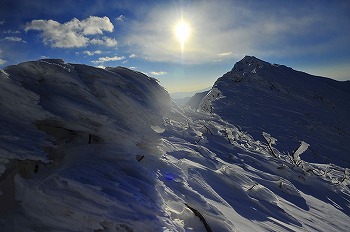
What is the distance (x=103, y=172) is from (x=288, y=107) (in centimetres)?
2365

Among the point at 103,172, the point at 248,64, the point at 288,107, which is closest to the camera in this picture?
the point at 103,172

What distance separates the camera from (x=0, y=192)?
2.46 meters

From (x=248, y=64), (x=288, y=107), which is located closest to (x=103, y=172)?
(x=288, y=107)

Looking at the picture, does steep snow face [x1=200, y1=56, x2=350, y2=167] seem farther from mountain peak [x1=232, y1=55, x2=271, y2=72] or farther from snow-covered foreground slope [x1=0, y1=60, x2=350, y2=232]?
snow-covered foreground slope [x1=0, y1=60, x2=350, y2=232]

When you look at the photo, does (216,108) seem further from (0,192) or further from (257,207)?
(0,192)

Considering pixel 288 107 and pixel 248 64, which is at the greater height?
pixel 248 64

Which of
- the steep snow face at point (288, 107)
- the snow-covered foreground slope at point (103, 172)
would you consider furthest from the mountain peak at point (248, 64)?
the snow-covered foreground slope at point (103, 172)

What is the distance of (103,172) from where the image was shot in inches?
115

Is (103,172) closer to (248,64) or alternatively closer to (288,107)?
(288,107)

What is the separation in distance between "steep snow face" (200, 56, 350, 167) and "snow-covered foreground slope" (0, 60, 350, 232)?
11741 millimetres

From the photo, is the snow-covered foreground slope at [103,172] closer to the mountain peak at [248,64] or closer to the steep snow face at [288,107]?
the steep snow face at [288,107]

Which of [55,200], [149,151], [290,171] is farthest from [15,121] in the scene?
[290,171]

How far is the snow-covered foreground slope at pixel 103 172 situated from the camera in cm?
245

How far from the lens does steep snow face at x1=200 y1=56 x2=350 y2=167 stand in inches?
698
